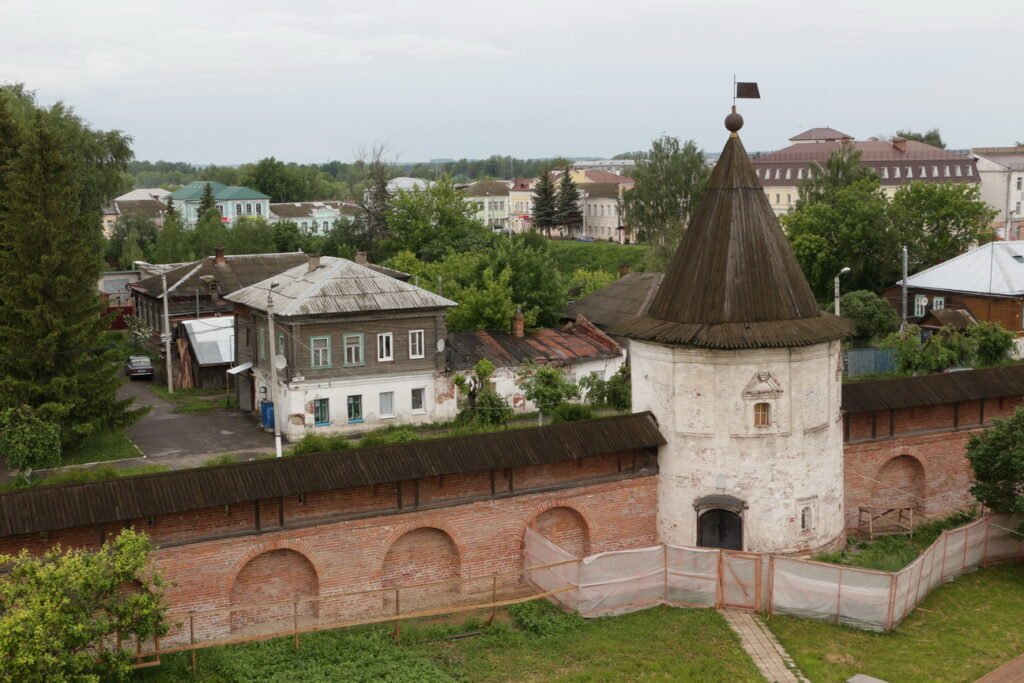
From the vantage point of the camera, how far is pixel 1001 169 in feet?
281

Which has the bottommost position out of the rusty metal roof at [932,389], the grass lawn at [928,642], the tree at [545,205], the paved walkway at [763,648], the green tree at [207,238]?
the grass lawn at [928,642]

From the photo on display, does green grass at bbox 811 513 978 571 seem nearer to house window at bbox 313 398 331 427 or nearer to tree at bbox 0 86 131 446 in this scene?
house window at bbox 313 398 331 427

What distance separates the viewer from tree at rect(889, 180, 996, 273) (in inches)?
2048

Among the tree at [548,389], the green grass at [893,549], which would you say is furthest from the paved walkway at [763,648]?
the tree at [548,389]

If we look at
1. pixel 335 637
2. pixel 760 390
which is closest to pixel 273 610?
pixel 335 637

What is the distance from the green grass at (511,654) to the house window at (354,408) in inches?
621

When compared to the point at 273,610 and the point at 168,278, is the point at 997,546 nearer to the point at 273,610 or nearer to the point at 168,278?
the point at 273,610

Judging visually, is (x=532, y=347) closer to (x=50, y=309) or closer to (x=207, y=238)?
(x=50, y=309)

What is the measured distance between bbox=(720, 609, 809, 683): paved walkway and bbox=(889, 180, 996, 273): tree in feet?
118

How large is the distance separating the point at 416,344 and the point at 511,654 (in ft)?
60.7

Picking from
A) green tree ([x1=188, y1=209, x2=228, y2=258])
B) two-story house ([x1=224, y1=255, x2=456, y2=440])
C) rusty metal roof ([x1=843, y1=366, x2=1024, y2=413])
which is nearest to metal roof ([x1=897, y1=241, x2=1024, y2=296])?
rusty metal roof ([x1=843, y1=366, x2=1024, y2=413])

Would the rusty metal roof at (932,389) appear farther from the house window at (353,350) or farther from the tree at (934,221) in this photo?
the tree at (934,221)

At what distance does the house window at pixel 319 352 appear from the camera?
34.2 metres

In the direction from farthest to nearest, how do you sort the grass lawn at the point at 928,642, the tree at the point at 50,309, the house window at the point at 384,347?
1. the house window at the point at 384,347
2. the tree at the point at 50,309
3. the grass lawn at the point at 928,642
